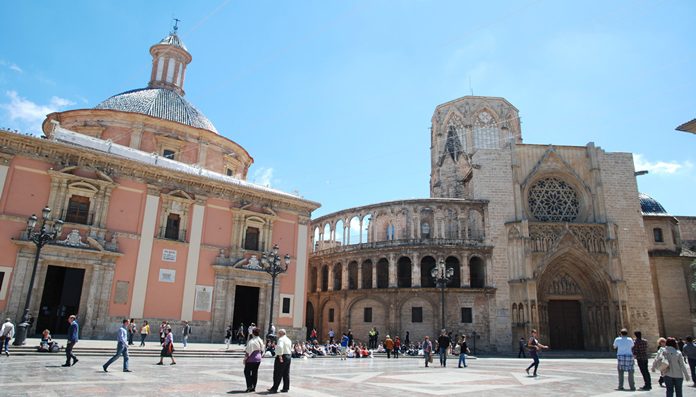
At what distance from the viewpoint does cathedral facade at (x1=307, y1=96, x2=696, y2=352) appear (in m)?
30.2

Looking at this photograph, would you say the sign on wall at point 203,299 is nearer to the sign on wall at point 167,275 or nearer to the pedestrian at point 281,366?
the sign on wall at point 167,275

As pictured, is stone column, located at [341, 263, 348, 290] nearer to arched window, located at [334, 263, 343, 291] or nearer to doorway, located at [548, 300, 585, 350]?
arched window, located at [334, 263, 343, 291]

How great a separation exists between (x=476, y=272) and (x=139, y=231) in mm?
22533

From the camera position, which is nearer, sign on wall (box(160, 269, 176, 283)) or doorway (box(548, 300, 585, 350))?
sign on wall (box(160, 269, 176, 283))

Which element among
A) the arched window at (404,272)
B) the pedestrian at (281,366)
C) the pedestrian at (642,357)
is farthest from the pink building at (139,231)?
the pedestrian at (642,357)

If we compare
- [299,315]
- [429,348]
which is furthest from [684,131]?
[299,315]

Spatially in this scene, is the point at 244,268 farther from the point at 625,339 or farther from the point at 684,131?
the point at 684,131

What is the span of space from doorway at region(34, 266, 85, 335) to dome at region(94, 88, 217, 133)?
1113 cm

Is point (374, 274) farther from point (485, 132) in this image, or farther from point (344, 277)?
point (485, 132)

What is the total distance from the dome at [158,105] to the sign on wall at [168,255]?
32.8ft

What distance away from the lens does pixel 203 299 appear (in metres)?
22.3


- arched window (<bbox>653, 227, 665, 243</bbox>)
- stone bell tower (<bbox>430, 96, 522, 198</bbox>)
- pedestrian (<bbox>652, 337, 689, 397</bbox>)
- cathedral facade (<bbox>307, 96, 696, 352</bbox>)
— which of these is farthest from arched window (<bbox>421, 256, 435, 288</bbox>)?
pedestrian (<bbox>652, 337, 689, 397</bbox>)

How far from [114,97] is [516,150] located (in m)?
28.9

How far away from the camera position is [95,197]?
20.5m
